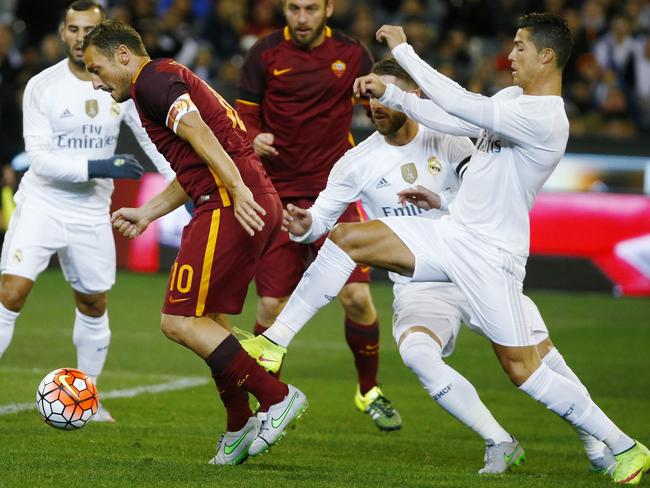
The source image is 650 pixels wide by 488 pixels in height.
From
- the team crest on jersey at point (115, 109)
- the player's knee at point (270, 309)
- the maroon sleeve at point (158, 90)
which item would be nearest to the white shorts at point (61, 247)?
the team crest on jersey at point (115, 109)

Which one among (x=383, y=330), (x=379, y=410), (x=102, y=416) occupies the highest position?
(x=379, y=410)

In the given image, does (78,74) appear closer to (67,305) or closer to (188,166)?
(188,166)

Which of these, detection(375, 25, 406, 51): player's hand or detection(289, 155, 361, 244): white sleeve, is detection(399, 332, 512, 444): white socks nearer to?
detection(289, 155, 361, 244): white sleeve

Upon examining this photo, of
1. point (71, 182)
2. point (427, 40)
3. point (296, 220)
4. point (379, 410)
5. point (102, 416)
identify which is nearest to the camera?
point (296, 220)

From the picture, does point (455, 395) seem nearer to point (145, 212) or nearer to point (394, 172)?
point (394, 172)

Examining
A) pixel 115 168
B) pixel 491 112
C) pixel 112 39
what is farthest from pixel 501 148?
pixel 115 168

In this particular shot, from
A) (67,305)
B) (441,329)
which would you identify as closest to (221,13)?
(67,305)

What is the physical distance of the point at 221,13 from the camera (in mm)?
19188

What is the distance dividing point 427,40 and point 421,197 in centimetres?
1210

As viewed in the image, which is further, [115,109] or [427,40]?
[427,40]

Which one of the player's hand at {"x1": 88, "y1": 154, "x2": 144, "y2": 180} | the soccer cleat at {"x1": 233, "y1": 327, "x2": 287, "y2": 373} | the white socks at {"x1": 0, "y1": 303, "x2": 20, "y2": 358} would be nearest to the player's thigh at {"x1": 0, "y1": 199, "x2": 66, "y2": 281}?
the white socks at {"x1": 0, "y1": 303, "x2": 20, "y2": 358}

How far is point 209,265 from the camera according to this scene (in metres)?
6.21

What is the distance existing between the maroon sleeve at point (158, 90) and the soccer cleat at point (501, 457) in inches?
96.3

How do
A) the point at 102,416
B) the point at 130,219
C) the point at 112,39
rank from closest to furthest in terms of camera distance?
the point at 112,39
the point at 130,219
the point at 102,416
